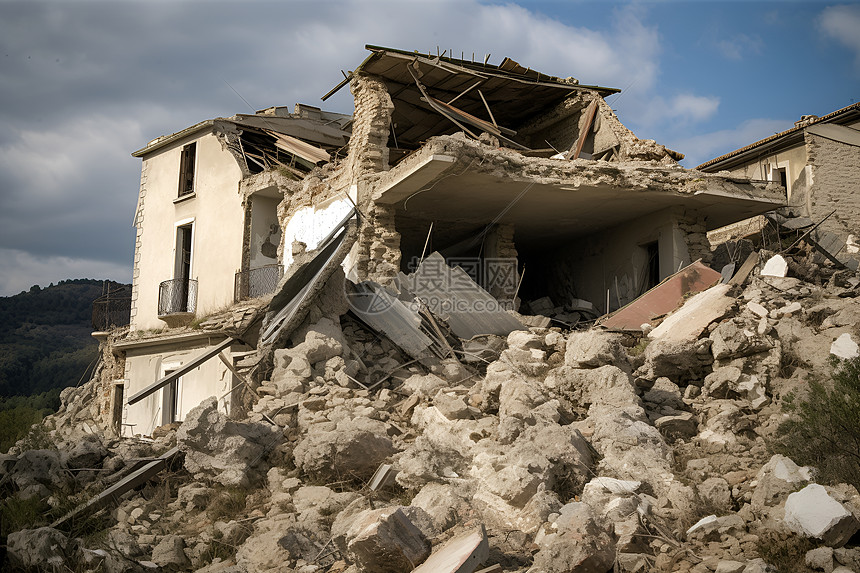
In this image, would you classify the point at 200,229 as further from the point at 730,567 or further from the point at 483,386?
the point at 730,567

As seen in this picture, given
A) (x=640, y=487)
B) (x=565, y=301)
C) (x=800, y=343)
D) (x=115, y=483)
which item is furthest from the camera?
(x=565, y=301)

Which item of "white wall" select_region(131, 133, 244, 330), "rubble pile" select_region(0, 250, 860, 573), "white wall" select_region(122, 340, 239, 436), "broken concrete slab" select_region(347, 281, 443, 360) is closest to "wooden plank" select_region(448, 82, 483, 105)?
"broken concrete slab" select_region(347, 281, 443, 360)

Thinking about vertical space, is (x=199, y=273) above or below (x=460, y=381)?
above

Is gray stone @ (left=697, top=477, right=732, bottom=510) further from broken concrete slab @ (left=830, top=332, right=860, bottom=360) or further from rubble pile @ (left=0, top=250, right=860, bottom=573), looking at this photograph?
broken concrete slab @ (left=830, top=332, right=860, bottom=360)

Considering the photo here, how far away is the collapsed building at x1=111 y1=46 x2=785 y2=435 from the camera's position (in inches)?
428

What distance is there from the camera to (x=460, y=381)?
7418 mm

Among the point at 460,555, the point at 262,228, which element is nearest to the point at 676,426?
the point at 460,555

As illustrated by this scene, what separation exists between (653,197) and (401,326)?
18.5ft

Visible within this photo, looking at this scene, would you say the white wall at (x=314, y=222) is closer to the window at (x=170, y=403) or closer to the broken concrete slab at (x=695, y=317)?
the window at (x=170, y=403)

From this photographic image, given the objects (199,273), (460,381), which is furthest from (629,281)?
(199,273)

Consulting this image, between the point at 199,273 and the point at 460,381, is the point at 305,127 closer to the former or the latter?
the point at 199,273

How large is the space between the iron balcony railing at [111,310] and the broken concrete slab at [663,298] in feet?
48.0

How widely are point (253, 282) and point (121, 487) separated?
1044 cm

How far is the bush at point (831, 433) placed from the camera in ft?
14.9
